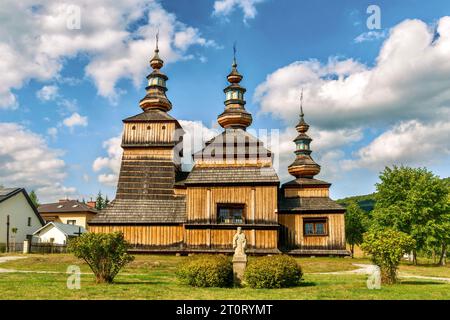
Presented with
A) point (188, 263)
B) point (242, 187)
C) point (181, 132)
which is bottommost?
point (188, 263)

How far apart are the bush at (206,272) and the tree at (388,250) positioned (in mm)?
6000

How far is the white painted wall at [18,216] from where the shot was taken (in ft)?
135

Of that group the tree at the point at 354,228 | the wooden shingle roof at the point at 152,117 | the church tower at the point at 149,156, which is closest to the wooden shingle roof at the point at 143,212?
the church tower at the point at 149,156

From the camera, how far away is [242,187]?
99.7 ft

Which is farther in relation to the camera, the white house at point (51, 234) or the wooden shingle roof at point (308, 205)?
the white house at point (51, 234)

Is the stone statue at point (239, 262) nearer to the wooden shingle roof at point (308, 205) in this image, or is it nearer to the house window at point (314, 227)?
the wooden shingle roof at point (308, 205)

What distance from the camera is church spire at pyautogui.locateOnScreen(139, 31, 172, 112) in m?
37.7

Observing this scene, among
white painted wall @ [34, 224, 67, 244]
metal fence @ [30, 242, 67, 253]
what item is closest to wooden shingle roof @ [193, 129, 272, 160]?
metal fence @ [30, 242, 67, 253]

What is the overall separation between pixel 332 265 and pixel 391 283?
364 inches

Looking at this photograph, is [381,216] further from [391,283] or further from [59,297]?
[59,297]

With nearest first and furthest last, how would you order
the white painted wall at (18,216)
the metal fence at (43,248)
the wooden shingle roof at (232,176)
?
the wooden shingle roof at (232,176), the metal fence at (43,248), the white painted wall at (18,216)
